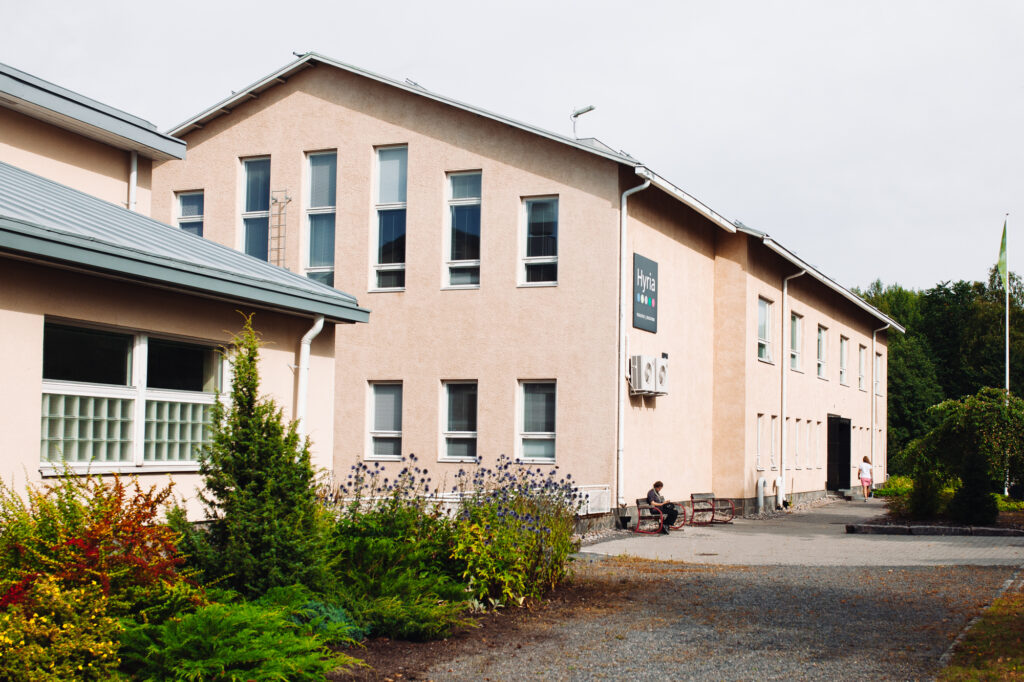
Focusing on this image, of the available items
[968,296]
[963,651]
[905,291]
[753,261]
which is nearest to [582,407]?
[753,261]

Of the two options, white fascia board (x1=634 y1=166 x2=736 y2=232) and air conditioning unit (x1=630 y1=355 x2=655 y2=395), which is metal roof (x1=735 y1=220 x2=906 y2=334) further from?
air conditioning unit (x1=630 y1=355 x2=655 y2=395)

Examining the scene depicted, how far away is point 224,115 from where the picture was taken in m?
23.6

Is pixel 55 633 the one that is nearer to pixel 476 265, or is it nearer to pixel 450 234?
pixel 476 265

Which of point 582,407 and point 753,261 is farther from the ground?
point 753,261

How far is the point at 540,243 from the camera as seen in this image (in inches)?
839

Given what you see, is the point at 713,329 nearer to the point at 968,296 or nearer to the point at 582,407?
the point at 582,407

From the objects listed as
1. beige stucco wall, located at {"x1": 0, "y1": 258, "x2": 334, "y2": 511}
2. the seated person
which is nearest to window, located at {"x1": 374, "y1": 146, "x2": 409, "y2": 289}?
the seated person

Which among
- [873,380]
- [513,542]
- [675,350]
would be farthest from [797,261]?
[513,542]

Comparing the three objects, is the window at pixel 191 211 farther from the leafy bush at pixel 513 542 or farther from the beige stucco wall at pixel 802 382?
the leafy bush at pixel 513 542

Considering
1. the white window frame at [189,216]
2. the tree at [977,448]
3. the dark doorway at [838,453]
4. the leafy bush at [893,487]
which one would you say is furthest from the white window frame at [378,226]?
the leafy bush at [893,487]

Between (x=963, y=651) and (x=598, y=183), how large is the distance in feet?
43.6

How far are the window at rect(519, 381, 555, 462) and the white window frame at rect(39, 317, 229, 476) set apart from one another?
988 cm

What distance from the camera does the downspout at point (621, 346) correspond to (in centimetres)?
2017

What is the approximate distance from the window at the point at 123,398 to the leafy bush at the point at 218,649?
9.45ft
